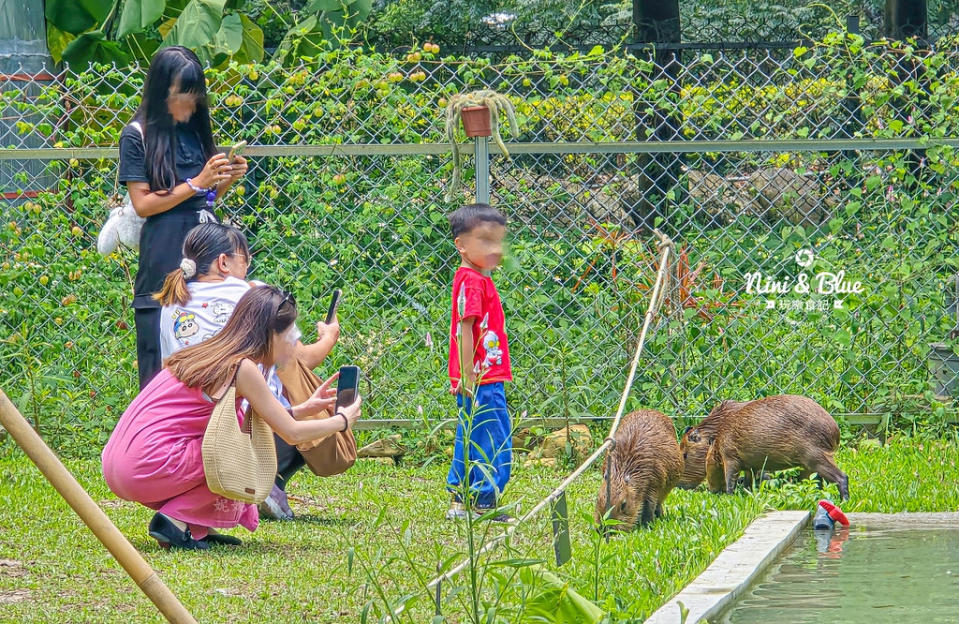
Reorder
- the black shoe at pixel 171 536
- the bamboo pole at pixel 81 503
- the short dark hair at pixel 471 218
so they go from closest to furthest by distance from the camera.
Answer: the bamboo pole at pixel 81 503, the black shoe at pixel 171 536, the short dark hair at pixel 471 218

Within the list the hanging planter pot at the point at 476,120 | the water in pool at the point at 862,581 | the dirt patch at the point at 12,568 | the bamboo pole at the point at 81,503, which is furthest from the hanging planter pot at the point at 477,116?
the bamboo pole at the point at 81,503

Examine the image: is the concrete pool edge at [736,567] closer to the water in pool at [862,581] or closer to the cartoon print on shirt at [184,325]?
the water in pool at [862,581]

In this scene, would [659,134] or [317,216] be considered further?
[659,134]

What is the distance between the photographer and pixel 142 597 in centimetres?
401

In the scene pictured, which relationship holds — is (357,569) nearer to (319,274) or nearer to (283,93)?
(319,274)

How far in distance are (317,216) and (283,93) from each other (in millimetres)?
737

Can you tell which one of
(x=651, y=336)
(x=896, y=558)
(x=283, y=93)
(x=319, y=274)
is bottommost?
(x=896, y=558)

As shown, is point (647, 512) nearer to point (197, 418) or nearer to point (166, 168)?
point (197, 418)

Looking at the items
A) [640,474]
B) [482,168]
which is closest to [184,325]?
[640,474]

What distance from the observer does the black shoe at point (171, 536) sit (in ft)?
15.4

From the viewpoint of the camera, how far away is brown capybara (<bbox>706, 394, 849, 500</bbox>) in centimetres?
560

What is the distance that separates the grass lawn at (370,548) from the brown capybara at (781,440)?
4.5 inches

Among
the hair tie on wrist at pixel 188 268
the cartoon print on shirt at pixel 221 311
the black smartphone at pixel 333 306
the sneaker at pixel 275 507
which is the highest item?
→ the hair tie on wrist at pixel 188 268

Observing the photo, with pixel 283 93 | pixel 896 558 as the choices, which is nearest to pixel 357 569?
pixel 896 558
